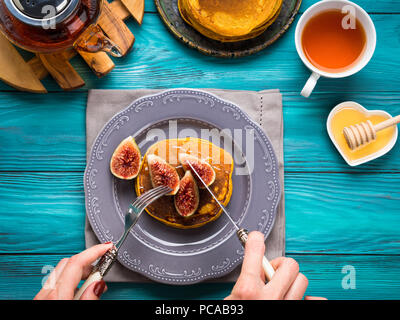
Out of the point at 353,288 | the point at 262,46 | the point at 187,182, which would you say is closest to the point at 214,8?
the point at 262,46

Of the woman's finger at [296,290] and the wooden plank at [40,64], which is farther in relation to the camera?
the wooden plank at [40,64]

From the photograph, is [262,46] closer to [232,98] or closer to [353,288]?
[232,98]

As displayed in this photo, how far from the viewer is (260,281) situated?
3.90 ft

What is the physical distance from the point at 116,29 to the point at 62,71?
0.30 metres

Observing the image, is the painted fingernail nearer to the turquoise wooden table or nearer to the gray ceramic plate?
the turquoise wooden table

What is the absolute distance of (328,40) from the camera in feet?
5.18

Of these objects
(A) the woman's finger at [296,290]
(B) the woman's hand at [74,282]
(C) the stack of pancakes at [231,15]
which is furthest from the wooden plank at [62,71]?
(A) the woman's finger at [296,290]

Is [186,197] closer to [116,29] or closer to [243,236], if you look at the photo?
[243,236]

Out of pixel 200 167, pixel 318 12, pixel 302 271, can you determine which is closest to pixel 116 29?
pixel 200 167

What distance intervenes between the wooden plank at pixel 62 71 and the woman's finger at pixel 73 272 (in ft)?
2.42

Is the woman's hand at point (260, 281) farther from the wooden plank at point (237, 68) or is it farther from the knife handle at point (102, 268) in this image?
the wooden plank at point (237, 68)

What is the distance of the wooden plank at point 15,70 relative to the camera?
153 centimetres
